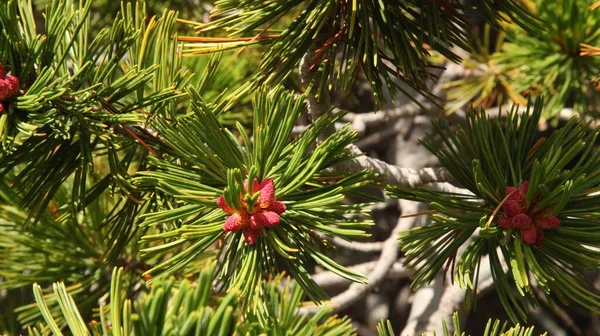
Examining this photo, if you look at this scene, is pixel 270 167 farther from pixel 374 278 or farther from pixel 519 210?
pixel 374 278

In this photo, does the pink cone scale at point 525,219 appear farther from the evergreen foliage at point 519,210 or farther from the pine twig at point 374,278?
the pine twig at point 374,278

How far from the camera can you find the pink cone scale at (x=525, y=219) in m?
0.52

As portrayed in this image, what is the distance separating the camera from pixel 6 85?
49cm

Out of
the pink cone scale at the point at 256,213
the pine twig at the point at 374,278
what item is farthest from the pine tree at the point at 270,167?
the pine twig at the point at 374,278

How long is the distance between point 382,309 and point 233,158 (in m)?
0.97

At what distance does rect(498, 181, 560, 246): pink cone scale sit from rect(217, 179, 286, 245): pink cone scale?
6.5 inches

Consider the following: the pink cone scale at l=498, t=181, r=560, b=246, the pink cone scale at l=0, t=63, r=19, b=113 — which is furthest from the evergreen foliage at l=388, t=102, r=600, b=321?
the pink cone scale at l=0, t=63, r=19, b=113

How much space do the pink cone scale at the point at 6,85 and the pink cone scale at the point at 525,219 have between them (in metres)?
0.35

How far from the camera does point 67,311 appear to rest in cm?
42

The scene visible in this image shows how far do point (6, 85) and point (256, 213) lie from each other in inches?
7.4

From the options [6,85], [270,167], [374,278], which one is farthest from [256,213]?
[374,278]

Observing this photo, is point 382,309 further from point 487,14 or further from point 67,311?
point 67,311

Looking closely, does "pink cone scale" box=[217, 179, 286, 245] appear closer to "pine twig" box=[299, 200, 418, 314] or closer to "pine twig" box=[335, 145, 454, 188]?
"pine twig" box=[335, 145, 454, 188]

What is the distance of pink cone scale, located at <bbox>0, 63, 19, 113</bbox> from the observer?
491 millimetres
